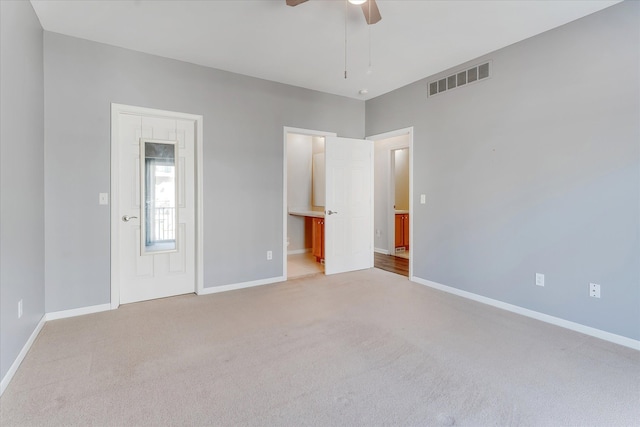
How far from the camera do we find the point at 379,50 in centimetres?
332

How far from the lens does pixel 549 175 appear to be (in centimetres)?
294

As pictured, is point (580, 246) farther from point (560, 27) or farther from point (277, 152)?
point (277, 152)

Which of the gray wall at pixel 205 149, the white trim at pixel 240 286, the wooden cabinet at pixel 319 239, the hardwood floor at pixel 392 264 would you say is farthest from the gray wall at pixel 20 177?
the hardwood floor at pixel 392 264

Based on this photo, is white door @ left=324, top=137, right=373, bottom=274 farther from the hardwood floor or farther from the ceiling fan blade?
the ceiling fan blade

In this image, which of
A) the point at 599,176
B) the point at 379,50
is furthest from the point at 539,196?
the point at 379,50

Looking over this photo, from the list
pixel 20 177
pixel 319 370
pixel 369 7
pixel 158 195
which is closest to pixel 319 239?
pixel 158 195

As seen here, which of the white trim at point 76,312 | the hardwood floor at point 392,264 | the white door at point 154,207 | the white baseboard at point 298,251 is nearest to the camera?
the white trim at point 76,312

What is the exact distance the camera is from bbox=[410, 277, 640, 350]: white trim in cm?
253

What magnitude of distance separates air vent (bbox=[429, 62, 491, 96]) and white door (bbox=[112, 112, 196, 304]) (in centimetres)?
302

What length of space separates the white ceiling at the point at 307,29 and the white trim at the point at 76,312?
265 centimetres

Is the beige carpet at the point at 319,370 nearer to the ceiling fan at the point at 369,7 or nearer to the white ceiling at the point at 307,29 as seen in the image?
the ceiling fan at the point at 369,7

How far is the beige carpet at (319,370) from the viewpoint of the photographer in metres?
1.69

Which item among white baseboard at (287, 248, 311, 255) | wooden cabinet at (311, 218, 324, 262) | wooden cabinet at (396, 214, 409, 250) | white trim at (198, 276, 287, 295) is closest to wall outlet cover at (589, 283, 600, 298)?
white trim at (198, 276, 287, 295)

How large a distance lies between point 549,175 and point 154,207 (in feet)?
13.3
